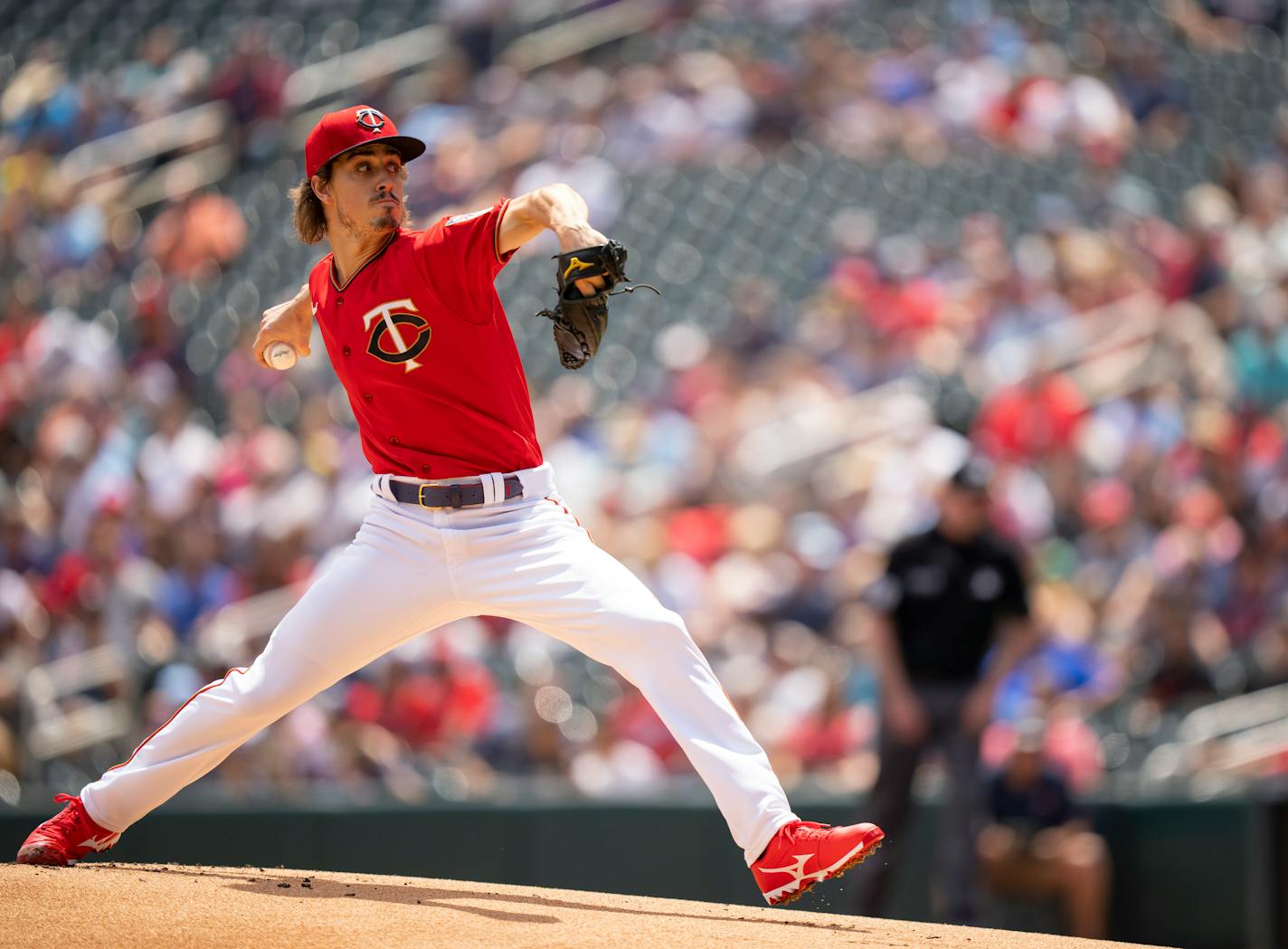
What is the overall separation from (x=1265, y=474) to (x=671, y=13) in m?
7.11

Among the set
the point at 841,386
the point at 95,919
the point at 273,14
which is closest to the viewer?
the point at 95,919

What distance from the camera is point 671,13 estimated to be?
14.4m

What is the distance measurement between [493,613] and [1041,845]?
11.8ft

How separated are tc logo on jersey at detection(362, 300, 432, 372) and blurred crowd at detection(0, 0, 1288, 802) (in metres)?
3.82

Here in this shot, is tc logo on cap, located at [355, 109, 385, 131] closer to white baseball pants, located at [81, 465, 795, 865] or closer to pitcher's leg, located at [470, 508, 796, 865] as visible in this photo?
white baseball pants, located at [81, 465, 795, 865]

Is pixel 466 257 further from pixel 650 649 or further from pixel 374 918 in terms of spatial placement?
pixel 374 918

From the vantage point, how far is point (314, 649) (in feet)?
13.5

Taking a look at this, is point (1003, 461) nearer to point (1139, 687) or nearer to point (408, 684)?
point (1139, 687)

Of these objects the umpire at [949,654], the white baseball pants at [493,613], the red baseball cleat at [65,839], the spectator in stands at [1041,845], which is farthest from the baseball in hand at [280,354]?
the spectator in stands at [1041,845]

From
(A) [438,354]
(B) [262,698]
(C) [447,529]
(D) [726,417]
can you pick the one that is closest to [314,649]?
(B) [262,698]

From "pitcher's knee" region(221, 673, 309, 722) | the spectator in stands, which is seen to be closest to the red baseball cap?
"pitcher's knee" region(221, 673, 309, 722)

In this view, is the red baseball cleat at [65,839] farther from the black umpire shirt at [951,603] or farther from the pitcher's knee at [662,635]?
the black umpire shirt at [951,603]

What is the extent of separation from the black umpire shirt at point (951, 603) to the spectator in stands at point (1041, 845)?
65cm

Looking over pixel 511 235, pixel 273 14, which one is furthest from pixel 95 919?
pixel 273 14
